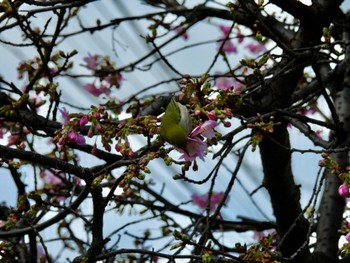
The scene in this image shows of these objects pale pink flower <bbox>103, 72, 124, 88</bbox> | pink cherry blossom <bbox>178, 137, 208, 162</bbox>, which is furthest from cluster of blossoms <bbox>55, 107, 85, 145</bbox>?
pale pink flower <bbox>103, 72, 124, 88</bbox>

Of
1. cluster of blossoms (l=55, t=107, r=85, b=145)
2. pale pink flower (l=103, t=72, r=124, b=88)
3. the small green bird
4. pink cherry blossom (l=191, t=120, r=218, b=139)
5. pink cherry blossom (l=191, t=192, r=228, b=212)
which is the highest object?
pale pink flower (l=103, t=72, r=124, b=88)

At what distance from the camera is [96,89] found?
3885 mm

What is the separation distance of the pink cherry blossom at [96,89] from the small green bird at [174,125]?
7.84 feet

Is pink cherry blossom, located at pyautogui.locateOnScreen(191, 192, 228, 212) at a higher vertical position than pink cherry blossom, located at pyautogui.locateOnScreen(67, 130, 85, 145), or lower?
higher

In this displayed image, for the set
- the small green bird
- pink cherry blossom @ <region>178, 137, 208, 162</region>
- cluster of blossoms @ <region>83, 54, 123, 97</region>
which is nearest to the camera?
the small green bird

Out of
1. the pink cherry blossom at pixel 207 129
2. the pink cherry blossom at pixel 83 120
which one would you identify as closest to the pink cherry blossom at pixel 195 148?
the pink cherry blossom at pixel 207 129

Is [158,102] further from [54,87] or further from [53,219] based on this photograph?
[53,219]

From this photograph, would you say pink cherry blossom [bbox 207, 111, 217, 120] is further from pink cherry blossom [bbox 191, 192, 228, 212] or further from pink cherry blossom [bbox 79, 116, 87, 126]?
pink cherry blossom [bbox 191, 192, 228, 212]

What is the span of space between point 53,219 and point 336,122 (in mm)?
1217

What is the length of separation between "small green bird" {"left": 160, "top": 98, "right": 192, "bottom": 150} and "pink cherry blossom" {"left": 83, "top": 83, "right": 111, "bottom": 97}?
7.84 ft

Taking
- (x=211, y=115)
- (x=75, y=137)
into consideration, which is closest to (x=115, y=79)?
(x=75, y=137)

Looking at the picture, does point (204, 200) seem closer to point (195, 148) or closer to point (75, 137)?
point (75, 137)

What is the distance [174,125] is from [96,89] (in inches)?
97.0

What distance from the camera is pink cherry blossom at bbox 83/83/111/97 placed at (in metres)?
3.86
